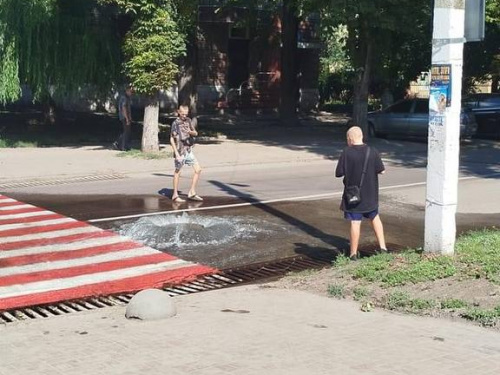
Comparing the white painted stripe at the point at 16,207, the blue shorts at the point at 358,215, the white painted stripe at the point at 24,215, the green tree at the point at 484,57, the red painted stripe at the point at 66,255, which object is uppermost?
the green tree at the point at 484,57

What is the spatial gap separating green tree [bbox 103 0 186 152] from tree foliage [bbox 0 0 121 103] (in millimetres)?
3207

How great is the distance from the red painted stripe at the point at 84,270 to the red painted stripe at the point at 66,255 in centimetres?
52

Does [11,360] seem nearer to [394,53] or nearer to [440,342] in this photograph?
[440,342]

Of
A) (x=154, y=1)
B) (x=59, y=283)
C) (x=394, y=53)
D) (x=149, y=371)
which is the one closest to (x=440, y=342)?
(x=149, y=371)

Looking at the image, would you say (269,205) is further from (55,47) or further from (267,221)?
(55,47)

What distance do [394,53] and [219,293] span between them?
2407 centimetres

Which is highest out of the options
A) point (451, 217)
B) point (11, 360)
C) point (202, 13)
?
point (202, 13)

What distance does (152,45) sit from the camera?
2058 centimetres

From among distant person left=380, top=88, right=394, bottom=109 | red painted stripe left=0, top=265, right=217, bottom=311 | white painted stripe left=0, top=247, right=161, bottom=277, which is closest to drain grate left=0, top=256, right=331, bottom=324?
red painted stripe left=0, top=265, right=217, bottom=311

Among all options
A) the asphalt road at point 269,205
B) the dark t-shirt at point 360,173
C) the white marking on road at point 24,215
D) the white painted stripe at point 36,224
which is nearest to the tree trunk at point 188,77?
the asphalt road at point 269,205

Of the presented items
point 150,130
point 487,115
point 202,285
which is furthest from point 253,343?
point 487,115

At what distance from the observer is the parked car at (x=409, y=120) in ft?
90.6

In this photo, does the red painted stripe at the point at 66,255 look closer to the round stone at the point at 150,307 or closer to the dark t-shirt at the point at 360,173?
the round stone at the point at 150,307

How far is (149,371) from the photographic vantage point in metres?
5.39
